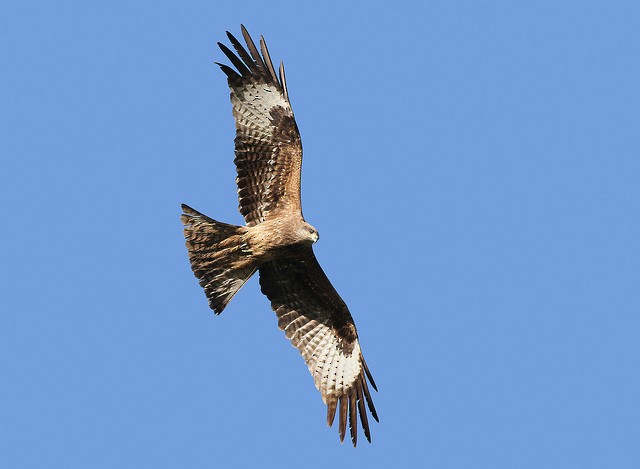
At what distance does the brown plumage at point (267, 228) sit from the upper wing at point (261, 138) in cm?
1

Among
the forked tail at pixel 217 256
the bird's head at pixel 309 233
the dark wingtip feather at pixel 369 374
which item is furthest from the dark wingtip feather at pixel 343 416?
the bird's head at pixel 309 233

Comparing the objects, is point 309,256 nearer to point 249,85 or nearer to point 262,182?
point 262,182

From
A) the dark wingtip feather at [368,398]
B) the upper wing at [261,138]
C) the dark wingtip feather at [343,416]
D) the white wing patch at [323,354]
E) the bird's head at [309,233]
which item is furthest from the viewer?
the white wing patch at [323,354]

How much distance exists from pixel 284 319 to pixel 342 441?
153cm

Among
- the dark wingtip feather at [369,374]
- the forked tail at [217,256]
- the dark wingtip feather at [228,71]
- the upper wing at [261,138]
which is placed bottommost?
the dark wingtip feather at [369,374]

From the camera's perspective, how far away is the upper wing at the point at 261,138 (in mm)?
13195

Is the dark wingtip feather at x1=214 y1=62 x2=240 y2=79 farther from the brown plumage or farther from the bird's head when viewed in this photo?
the bird's head

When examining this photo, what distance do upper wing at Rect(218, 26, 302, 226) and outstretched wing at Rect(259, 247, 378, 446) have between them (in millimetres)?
814

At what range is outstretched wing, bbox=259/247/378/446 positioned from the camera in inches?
536

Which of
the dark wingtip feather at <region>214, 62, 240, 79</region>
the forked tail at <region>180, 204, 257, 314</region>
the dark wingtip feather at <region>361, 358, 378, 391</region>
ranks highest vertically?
the dark wingtip feather at <region>214, 62, 240, 79</region>

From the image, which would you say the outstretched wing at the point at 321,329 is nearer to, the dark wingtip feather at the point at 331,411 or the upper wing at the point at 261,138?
the dark wingtip feather at the point at 331,411

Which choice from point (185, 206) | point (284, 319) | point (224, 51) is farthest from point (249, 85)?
point (284, 319)

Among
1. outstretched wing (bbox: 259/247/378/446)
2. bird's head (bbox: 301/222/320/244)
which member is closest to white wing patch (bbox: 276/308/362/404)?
outstretched wing (bbox: 259/247/378/446)

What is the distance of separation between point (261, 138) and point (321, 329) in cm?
232
